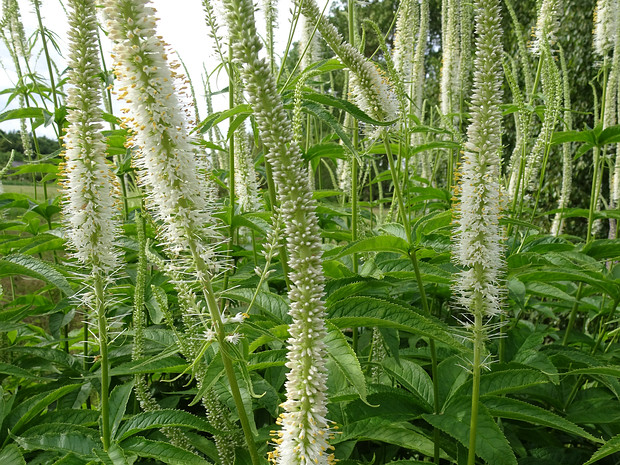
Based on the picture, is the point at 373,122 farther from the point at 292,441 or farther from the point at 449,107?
the point at 449,107

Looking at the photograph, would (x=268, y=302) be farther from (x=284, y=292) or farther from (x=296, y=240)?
(x=284, y=292)

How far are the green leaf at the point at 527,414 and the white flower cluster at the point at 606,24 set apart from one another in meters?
4.29

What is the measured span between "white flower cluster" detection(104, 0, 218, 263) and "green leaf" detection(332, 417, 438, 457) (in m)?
0.97

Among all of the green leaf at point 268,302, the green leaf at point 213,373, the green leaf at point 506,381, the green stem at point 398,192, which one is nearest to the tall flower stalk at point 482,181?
the green leaf at point 506,381

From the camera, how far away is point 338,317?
6.39 ft

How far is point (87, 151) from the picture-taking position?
6.05 ft

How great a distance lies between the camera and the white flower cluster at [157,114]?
4.98 ft

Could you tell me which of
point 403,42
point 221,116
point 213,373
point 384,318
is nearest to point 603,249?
point 384,318

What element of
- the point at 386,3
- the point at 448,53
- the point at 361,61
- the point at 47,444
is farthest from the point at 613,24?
the point at 386,3

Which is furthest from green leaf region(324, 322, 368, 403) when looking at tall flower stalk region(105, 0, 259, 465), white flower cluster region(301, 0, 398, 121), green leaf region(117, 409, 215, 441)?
white flower cluster region(301, 0, 398, 121)

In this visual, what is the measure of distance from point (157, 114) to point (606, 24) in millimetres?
5128

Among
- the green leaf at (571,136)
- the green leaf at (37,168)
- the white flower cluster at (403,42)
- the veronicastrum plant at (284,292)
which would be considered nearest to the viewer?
the veronicastrum plant at (284,292)

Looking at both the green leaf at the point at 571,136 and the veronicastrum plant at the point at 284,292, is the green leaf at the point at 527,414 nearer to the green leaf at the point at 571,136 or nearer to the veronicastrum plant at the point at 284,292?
the veronicastrum plant at the point at 284,292

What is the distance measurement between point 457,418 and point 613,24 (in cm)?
467
